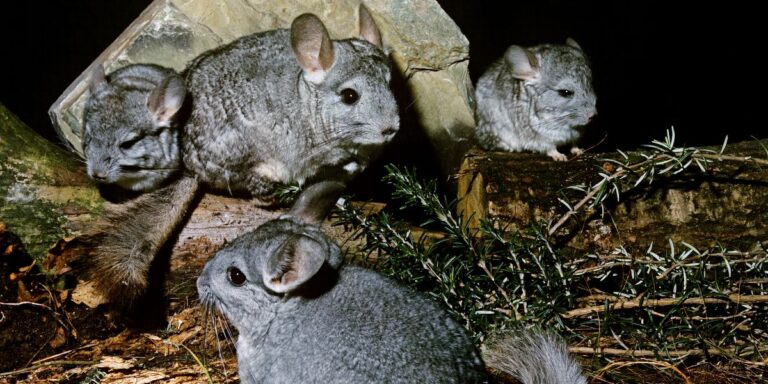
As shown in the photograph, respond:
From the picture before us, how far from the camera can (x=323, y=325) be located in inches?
127

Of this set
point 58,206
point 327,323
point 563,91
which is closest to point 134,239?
point 58,206

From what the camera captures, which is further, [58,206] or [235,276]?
[58,206]

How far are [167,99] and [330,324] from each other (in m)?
1.78

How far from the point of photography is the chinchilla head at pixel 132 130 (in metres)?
4.12

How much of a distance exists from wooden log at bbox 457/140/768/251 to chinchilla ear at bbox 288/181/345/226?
2.43 ft

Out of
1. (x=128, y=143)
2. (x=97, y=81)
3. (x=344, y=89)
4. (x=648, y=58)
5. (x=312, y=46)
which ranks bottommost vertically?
(x=648, y=58)

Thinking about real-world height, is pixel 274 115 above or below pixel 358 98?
above

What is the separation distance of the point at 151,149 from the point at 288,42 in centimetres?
105

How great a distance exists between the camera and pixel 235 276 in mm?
3420

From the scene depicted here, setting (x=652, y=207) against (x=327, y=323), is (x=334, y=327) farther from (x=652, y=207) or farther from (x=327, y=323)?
(x=652, y=207)

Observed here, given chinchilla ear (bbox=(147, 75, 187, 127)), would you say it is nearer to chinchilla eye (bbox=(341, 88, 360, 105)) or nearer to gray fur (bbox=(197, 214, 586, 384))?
chinchilla eye (bbox=(341, 88, 360, 105))

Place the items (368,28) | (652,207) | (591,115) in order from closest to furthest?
(652,207) → (368,28) → (591,115)

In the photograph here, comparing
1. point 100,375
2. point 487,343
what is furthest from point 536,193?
point 100,375

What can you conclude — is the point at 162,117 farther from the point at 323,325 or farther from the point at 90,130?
the point at 323,325
